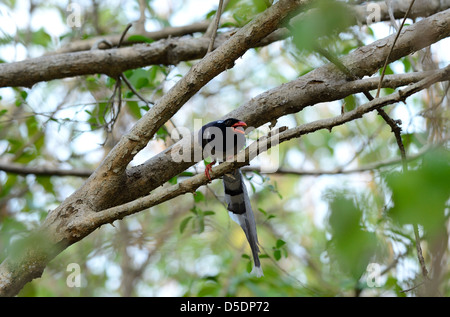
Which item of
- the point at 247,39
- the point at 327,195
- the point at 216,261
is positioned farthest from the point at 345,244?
the point at 216,261

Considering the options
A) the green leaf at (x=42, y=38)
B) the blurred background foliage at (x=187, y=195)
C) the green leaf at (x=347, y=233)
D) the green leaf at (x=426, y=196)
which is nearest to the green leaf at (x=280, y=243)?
the blurred background foliage at (x=187, y=195)

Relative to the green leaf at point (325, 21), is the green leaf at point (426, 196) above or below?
below

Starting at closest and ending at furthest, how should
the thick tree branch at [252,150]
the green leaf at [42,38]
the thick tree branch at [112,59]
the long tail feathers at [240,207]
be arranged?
the thick tree branch at [252,150] < the long tail feathers at [240,207] < the thick tree branch at [112,59] < the green leaf at [42,38]

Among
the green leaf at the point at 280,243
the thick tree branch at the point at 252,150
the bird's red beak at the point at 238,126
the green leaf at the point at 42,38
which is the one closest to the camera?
the thick tree branch at the point at 252,150

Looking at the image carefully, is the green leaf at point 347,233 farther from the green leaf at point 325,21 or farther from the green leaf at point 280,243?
the green leaf at point 280,243

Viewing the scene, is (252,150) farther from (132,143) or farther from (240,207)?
(240,207)

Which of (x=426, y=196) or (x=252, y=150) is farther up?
(x=252, y=150)

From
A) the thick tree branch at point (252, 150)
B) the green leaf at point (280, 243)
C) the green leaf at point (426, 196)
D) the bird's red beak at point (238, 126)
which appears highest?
the bird's red beak at point (238, 126)

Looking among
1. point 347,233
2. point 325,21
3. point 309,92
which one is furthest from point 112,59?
point 347,233

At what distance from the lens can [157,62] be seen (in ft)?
13.9

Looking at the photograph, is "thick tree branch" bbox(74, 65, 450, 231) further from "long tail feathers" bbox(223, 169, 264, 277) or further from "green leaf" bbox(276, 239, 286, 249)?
"green leaf" bbox(276, 239, 286, 249)

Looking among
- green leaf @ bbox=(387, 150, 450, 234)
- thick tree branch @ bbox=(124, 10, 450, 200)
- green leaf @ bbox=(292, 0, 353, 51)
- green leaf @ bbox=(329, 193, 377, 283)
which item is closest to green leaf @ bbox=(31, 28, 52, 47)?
thick tree branch @ bbox=(124, 10, 450, 200)
